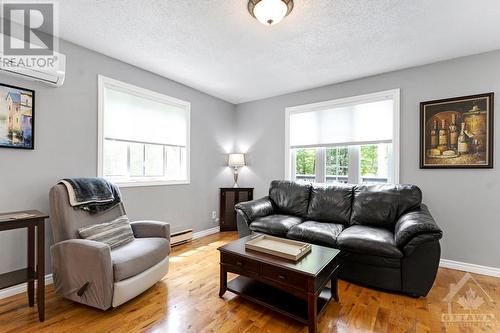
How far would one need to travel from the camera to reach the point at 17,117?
219 cm

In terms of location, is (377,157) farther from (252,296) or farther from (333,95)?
(252,296)

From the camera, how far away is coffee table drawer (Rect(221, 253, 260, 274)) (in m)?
1.94

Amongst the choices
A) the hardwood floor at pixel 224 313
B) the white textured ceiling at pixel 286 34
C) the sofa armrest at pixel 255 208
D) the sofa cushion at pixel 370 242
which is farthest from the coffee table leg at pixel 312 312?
the white textured ceiling at pixel 286 34

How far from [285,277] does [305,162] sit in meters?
2.53

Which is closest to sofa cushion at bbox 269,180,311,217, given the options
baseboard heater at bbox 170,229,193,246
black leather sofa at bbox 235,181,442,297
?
black leather sofa at bbox 235,181,442,297

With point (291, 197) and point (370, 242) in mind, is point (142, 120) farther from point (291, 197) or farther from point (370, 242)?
point (370, 242)

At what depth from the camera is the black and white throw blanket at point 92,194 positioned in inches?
87.0

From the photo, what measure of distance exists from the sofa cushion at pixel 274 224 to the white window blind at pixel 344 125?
4.71 feet

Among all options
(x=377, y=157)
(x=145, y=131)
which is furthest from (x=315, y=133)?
(x=145, y=131)

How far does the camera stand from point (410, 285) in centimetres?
215

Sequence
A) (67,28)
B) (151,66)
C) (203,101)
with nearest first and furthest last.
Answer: (67,28) → (151,66) → (203,101)

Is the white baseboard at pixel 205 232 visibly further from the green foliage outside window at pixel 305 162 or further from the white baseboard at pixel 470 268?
the white baseboard at pixel 470 268

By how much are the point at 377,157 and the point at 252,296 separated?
2.59 metres

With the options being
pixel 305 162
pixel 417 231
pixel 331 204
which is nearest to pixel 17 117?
pixel 331 204
